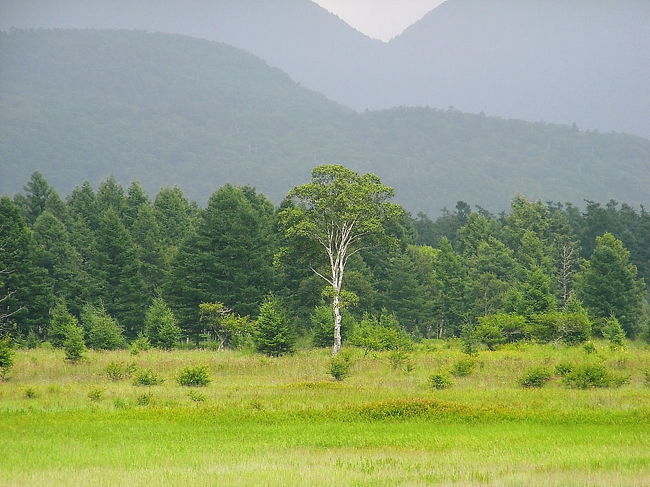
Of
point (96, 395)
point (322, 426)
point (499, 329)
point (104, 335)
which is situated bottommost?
point (322, 426)

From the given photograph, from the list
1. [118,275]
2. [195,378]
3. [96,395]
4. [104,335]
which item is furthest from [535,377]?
[118,275]

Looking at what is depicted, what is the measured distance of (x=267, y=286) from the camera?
68.9 m

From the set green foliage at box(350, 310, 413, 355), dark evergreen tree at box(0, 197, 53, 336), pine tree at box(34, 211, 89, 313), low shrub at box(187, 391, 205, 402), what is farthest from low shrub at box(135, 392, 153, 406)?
pine tree at box(34, 211, 89, 313)

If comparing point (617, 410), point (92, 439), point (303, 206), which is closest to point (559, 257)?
point (303, 206)

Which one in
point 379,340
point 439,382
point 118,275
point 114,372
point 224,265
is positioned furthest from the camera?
point 118,275

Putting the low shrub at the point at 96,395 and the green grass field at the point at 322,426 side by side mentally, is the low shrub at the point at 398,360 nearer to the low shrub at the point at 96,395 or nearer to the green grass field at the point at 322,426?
the green grass field at the point at 322,426

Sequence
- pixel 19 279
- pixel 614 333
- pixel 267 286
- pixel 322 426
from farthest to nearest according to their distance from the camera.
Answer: pixel 267 286 → pixel 19 279 → pixel 614 333 → pixel 322 426

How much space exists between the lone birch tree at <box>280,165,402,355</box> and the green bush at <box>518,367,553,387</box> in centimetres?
1756

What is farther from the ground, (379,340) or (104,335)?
(104,335)

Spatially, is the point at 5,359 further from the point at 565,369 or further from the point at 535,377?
the point at 565,369

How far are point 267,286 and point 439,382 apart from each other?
3639 centimetres

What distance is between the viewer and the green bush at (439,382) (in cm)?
3406

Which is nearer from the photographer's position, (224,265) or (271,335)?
(271,335)

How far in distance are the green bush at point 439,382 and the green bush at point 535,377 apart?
3311mm
